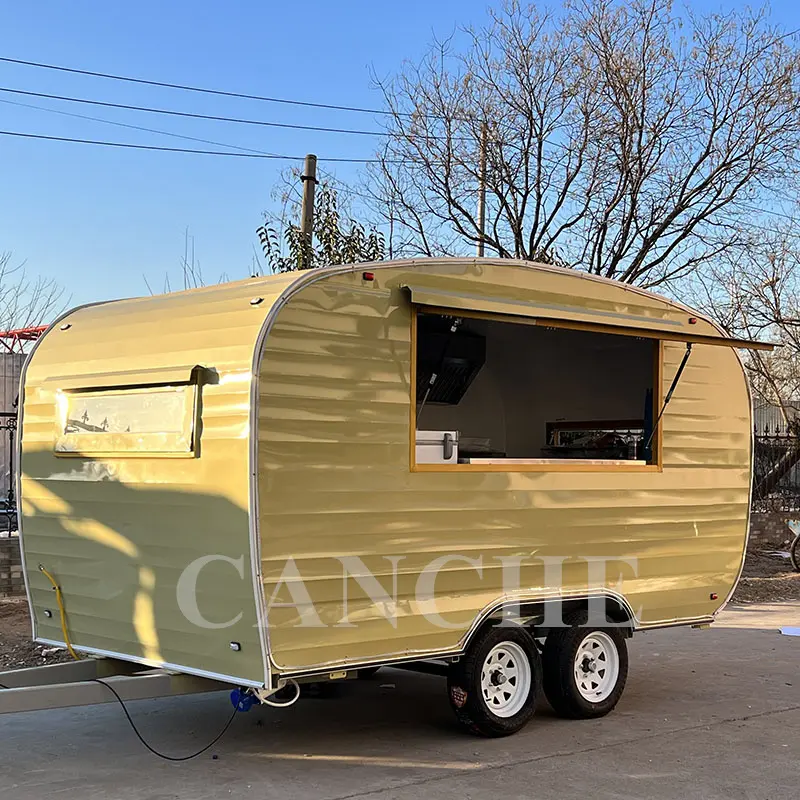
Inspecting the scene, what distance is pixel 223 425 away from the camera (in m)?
6.27

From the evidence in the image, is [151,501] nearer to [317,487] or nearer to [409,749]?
[317,487]

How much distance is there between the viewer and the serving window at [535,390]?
9.33 meters

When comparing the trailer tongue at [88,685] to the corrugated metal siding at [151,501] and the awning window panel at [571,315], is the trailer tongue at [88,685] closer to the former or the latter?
the corrugated metal siding at [151,501]

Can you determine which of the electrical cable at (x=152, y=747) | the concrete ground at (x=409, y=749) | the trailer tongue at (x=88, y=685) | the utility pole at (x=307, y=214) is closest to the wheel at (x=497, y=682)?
the concrete ground at (x=409, y=749)

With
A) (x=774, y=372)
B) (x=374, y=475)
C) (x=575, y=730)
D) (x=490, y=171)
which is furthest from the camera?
(x=774, y=372)

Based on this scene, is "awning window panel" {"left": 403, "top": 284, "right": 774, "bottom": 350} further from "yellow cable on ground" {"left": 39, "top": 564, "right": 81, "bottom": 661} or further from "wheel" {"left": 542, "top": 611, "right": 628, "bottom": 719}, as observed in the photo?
"yellow cable on ground" {"left": 39, "top": 564, "right": 81, "bottom": 661}

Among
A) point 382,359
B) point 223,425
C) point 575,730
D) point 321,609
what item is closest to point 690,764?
point 575,730

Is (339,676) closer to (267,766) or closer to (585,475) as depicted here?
(267,766)

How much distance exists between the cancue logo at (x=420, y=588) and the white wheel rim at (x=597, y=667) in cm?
18

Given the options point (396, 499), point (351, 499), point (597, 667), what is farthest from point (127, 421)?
point (597, 667)

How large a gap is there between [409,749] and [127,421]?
278cm

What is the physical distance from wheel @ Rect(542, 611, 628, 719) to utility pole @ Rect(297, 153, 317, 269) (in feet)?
20.8

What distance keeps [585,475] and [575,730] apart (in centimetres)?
178

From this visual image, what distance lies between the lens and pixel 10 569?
12.4 m
